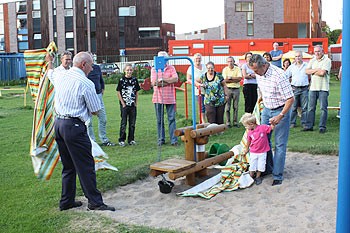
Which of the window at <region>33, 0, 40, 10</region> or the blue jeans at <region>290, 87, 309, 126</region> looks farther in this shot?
the window at <region>33, 0, 40, 10</region>

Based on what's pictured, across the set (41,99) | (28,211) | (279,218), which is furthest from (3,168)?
(279,218)

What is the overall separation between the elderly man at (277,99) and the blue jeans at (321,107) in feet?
15.7

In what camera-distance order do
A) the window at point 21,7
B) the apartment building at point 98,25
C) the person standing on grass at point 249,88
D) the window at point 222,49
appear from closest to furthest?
the person standing on grass at point 249,88 < the window at point 222,49 < the apartment building at point 98,25 < the window at point 21,7

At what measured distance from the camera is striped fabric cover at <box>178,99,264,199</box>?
6731 millimetres

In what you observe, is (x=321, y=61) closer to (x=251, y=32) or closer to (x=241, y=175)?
(x=241, y=175)

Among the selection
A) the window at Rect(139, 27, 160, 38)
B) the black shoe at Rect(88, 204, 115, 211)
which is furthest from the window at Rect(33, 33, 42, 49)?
the black shoe at Rect(88, 204, 115, 211)

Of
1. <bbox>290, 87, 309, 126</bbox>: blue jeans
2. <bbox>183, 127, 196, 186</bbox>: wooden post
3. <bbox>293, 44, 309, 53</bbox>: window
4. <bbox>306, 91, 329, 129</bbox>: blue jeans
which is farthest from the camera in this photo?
<bbox>293, 44, 309, 53</bbox>: window

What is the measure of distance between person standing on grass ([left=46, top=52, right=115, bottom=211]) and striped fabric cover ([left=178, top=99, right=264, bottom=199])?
1.47 m

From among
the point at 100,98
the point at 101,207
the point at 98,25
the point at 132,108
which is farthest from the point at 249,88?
the point at 98,25

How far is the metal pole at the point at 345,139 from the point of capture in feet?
9.18

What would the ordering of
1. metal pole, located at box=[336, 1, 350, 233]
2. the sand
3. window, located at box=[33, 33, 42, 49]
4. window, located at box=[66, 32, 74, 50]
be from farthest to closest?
window, located at box=[33, 33, 42, 49], window, located at box=[66, 32, 74, 50], the sand, metal pole, located at box=[336, 1, 350, 233]

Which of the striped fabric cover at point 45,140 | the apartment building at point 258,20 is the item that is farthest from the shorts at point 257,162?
the apartment building at point 258,20

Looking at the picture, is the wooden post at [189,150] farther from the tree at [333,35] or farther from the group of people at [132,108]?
the tree at [333,35]

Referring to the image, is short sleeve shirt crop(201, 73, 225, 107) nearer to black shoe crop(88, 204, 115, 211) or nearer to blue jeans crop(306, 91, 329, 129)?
blue jeans crop(306, 91, 329, 129)
